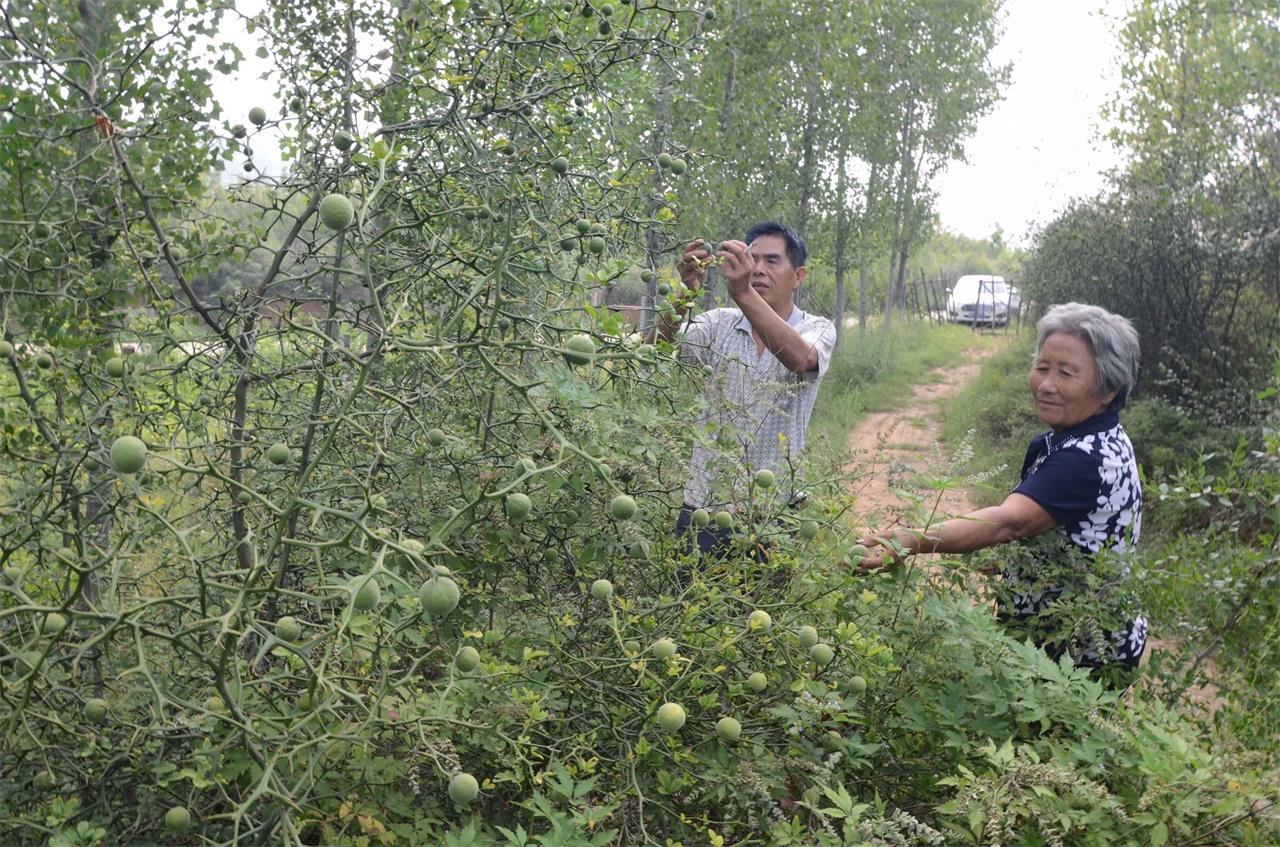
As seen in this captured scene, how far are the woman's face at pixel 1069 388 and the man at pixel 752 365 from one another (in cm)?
69

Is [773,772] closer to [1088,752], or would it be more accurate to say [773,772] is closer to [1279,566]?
[1088,752]

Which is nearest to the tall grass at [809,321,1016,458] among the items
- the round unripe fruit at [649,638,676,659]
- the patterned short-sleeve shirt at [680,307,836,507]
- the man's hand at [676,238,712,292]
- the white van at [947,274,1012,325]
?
the white van at [947,274,1012,325]

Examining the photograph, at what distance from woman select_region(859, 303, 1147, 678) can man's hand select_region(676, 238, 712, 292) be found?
2.48 ft

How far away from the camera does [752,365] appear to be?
8.51ft

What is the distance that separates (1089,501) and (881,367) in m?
15.4

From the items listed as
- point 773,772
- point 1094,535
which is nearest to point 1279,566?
point 1094,535

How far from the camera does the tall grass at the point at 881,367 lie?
14016mm

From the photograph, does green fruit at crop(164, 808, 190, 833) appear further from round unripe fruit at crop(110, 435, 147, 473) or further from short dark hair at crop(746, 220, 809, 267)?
short dark hair at crop(746, 220, 809, 267)

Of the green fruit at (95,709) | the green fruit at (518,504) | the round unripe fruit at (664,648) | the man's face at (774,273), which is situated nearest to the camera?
the green fruit at (518,504)

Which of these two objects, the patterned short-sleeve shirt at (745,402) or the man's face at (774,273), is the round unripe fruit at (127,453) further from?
the man's face at (774,273)

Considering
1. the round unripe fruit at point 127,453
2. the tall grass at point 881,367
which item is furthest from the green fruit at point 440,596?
the tall grass at point 881,367

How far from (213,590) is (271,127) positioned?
103cm

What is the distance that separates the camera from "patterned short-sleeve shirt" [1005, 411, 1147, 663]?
2885 mm

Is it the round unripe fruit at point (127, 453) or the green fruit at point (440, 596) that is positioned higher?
the round unripe fruit at point (127, 453)
